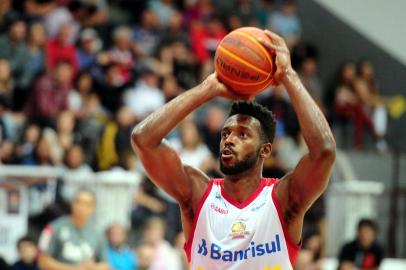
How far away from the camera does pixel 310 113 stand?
17.4ft

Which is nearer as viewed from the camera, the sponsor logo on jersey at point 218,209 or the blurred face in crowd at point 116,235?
the sponsor logo on jersey at point 218,209

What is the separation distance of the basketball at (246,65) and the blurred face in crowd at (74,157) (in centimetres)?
595

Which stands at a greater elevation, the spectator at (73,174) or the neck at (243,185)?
the neck at (243,185)

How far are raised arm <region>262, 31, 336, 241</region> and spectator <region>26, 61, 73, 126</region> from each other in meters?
7.17

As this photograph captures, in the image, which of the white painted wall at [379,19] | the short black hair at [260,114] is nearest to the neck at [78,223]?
the short black hair at [260,114]

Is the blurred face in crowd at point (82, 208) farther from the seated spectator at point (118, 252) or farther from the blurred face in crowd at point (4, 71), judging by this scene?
the blurred face in crowd at point (4, 71)

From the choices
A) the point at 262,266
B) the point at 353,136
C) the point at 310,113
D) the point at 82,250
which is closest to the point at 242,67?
the point at 310,113

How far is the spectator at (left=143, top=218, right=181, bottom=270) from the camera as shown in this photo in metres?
10.8

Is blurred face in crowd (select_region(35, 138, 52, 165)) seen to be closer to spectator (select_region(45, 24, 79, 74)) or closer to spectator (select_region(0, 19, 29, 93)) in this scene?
spectator (select_region(0, 19, 29, 93))

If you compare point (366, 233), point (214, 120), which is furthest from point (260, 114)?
point (214, 120)

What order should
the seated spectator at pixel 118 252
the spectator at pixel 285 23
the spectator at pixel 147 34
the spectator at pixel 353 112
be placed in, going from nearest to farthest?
the seated spectator at pixel 118 252 → the spectator at pixel 147 34 → the spectator at pixel 353 112 → the spectator at pixel 285 23

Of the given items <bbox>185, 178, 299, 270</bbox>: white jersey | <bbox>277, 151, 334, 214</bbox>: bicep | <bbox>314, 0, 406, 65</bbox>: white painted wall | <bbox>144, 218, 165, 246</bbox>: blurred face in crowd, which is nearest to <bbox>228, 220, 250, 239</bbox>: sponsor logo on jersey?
<bbox>185, 178, 299, 270</bbox>: white jersey

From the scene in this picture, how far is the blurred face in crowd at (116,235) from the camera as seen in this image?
35.2ft

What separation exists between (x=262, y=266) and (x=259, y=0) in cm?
1213
